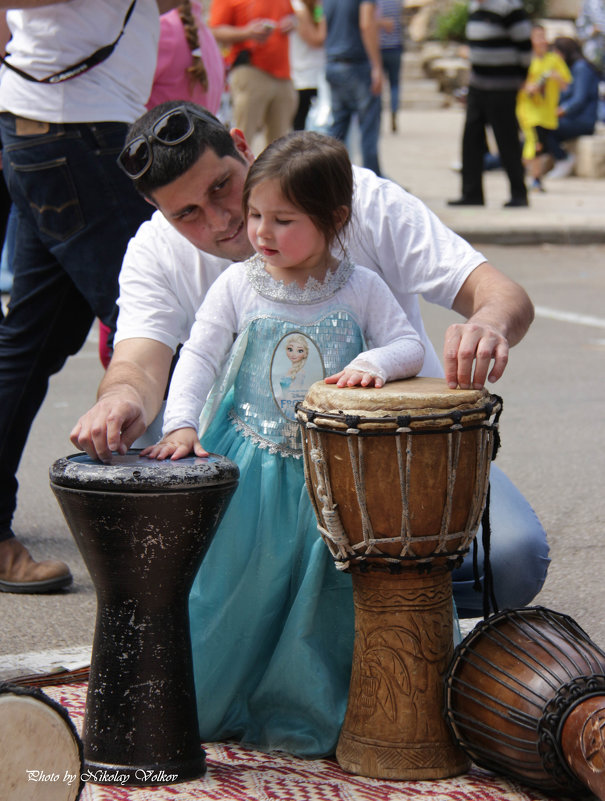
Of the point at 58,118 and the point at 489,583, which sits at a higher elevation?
the point at 58,118

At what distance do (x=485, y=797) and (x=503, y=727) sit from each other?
0.14 metres

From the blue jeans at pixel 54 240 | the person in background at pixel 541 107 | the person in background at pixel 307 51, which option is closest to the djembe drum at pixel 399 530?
the blue jeans at pixel 54 240

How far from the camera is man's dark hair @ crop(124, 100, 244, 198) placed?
2.68 meters

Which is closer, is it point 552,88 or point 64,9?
point 64,9

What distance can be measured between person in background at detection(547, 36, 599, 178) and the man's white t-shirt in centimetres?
1184

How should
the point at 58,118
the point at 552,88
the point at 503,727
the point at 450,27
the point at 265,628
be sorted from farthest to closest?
the point at 450,27
the point at 552,88
the point at 58,118
the point at 265,628
the point at 503,727

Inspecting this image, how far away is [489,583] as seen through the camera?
2.66 meters

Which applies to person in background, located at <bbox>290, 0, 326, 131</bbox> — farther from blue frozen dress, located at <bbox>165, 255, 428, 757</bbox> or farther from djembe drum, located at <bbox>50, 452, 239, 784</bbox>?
djembe drum, located at <bbox>50, 452, 239, 784</bbox>

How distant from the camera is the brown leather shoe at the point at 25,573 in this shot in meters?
3.58

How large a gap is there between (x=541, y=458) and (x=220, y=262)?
7.85 ft

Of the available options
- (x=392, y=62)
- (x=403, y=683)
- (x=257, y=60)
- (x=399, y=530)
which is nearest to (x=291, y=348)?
(x=399, y=530)

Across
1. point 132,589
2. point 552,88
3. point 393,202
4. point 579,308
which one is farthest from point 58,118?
point 552,88

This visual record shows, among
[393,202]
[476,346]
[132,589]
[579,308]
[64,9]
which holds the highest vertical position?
[64,9]

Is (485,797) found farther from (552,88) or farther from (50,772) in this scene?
(552,88)
